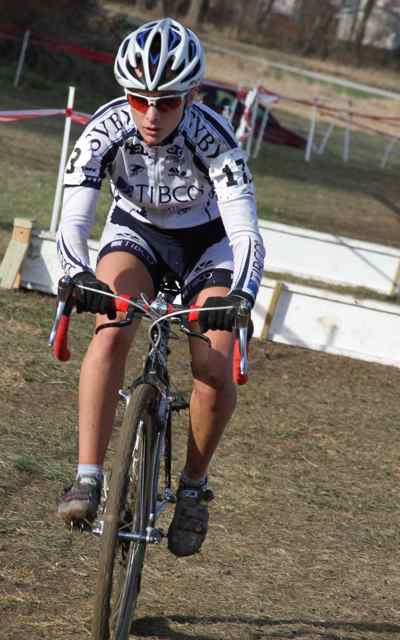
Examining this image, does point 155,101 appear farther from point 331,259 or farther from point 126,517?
point 331,259

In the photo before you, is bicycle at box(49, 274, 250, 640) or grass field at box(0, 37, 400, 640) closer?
bicycle at box(49, 274, 250, 640)

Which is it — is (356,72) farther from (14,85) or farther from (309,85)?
(14,85)

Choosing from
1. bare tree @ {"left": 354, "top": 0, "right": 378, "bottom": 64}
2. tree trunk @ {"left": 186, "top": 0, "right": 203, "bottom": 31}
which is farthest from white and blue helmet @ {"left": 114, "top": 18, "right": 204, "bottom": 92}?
bare tree @ {"left": 354, "top": 0, "right": 378, "bottom": 64}

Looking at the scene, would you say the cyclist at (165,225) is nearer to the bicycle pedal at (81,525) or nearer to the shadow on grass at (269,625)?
the bicycle pedal at (81,525)

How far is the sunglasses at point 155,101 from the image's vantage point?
14.5 feet

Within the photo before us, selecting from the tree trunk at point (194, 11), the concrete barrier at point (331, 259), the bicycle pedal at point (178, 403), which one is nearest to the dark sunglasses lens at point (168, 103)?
the bicycle pedal at point (178, 403)

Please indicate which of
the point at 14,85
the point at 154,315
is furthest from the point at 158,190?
the point at 14,85

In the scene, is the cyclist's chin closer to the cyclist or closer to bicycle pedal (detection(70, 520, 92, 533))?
the cyclist

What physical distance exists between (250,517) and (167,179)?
1952 millimetres

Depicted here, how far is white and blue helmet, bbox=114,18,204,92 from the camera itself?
4387 mm

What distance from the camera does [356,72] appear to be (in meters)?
58.8

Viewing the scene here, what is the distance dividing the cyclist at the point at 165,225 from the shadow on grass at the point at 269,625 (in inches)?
11.1

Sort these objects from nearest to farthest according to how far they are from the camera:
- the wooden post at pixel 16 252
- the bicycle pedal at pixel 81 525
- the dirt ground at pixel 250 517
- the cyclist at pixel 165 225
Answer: the bicycle pedal at pixel 81 525 < the cyclist at pixel 165 225 < the dirt ground at pixel 250 517 < the wooden post at pixel 16 252

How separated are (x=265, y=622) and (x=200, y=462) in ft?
2.29
